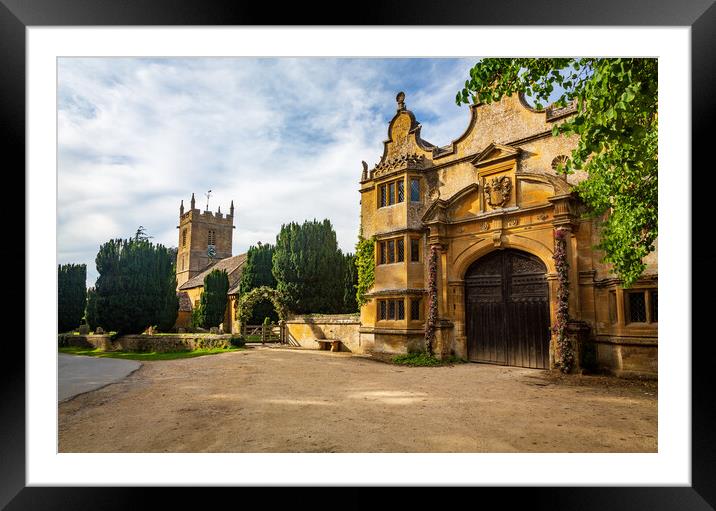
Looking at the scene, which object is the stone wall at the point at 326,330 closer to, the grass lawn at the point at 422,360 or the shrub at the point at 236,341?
the grass lawn at the point at 422,360

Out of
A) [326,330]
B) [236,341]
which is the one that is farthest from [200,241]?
[326,330]

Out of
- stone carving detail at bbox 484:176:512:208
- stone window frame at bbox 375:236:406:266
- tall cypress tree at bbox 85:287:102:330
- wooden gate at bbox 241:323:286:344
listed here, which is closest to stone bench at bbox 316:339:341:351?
wooden gate at bbox 241:323:286:344

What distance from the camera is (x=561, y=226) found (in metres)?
8.68

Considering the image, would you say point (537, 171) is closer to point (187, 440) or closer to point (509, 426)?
point (509, 426)

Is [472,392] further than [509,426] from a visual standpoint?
Yes

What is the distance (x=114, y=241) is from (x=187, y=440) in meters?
16.8

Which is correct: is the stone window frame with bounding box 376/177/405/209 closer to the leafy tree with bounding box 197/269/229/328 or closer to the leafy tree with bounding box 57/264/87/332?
the leafy tree with bounding box 197/269/229/328

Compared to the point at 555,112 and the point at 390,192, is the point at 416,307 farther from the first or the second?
the point at 555,112

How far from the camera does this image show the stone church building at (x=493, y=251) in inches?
324

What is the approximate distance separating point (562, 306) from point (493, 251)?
7.37 feet

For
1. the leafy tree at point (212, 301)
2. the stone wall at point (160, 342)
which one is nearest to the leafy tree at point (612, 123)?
the stone wall at point (160, 342)
